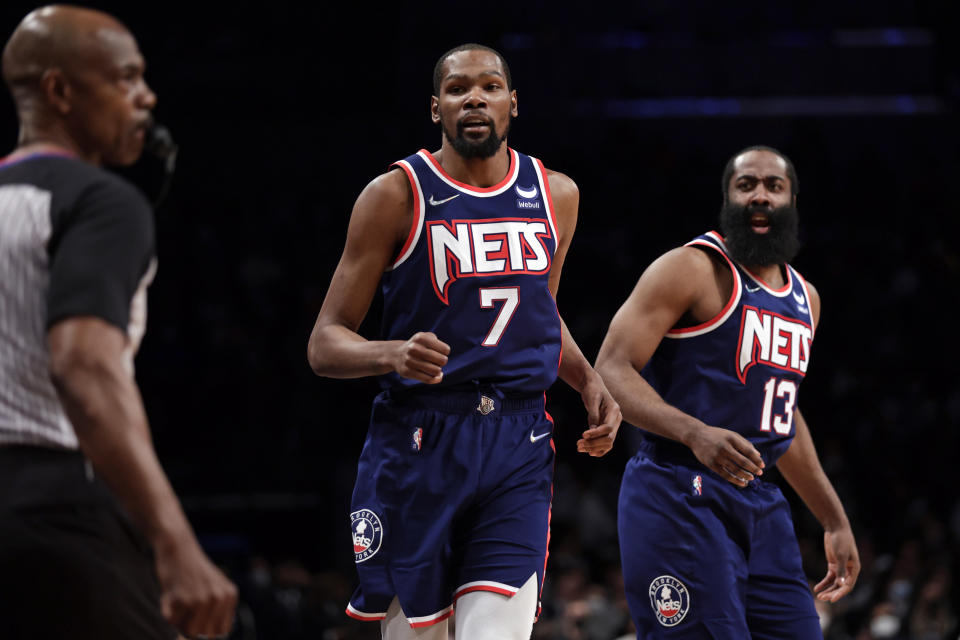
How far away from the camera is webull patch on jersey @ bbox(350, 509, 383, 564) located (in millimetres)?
3936

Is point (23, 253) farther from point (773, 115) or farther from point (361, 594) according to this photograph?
point (773, 115)

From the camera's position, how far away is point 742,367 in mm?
4594

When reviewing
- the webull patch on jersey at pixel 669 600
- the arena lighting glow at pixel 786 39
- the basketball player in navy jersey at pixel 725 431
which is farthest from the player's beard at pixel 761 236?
the arena lighting glow at pixel 786 39

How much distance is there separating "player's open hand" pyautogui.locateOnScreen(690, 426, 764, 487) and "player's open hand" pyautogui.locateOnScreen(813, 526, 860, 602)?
2.76 ft

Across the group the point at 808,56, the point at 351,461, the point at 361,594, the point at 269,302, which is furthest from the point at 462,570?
the point at 808,56

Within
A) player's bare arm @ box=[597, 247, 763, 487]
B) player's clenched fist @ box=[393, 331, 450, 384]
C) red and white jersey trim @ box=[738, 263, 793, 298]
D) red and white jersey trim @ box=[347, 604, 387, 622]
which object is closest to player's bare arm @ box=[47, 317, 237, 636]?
player's clenched fist @ box=[393, 331, 450, 384]

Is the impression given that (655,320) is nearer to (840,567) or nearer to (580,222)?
(840,567)

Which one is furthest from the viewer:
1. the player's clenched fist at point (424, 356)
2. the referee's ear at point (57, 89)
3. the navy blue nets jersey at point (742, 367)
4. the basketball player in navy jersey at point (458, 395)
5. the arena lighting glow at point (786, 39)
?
the arena lighting glow at point (786, 39)

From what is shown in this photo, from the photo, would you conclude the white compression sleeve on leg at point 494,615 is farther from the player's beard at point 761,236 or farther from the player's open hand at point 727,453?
the player's beard at point 761,236

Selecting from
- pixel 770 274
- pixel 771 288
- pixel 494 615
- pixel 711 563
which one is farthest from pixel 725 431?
pixel 494 615

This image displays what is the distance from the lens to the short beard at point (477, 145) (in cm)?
412

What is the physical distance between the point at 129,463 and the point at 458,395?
6.08 feet

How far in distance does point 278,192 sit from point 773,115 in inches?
247

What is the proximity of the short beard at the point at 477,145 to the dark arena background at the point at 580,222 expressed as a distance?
16.7 feet
